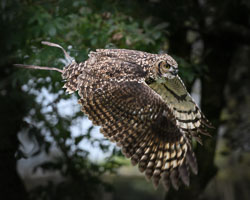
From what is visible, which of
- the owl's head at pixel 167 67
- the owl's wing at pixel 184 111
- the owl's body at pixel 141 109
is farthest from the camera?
the owl's wing at pixel 184 111

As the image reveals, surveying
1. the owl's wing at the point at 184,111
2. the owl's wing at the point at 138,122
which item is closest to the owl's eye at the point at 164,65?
the owl's wing at the point at 138,122

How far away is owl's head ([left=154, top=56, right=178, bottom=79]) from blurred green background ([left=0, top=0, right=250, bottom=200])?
592 millimetres

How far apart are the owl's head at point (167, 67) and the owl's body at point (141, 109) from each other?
0.05m

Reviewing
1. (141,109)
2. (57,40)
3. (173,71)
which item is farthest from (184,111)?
(57,40)

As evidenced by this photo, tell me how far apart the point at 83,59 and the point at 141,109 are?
0.47m

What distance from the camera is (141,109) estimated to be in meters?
1.98

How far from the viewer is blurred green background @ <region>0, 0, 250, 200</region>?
8.68 feet

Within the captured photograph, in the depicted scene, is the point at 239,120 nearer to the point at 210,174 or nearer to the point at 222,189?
the point at 210,174

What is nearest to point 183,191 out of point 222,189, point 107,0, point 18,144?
point 18,144

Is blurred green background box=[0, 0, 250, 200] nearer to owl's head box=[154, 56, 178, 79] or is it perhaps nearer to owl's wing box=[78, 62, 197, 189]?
owl's wing box=[78, 62, 197, 189]

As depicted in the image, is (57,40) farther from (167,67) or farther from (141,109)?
(167,67)

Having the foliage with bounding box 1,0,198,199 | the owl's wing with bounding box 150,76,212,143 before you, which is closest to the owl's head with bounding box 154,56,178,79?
the owl's wing with bounding box 150,76,212,143

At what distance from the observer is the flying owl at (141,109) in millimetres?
1897

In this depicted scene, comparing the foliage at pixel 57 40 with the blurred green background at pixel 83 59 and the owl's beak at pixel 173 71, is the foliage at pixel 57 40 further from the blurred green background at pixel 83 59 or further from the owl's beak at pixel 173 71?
the owl's beak at pixel 173 71
